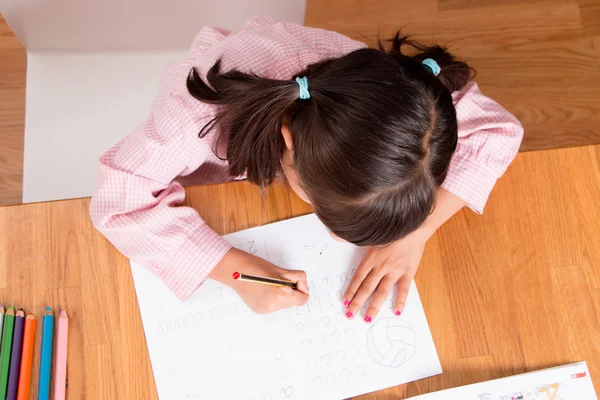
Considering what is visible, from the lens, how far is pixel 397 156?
560 mm

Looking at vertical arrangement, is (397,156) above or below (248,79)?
below

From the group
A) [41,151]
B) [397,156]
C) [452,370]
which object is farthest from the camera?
[41,151]

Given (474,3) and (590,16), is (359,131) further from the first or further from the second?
(590,16)

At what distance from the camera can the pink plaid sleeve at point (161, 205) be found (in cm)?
71

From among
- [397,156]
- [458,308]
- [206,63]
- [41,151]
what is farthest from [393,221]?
[41,151]

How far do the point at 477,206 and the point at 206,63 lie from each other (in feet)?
1.26

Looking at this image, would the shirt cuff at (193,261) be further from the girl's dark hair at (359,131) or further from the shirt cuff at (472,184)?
the shirt cuff at (472,184)

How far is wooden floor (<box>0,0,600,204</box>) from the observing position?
1.35m

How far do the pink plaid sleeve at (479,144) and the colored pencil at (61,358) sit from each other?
50 centimetres

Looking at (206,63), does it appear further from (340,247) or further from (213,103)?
(340,247)

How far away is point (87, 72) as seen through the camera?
105 cm

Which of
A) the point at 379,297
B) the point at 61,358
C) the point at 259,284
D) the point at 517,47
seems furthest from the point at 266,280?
the point at 517,47

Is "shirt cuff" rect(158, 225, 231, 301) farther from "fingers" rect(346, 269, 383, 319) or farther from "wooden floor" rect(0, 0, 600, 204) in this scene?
"wooden floor" rect(0, 0, 600, 204)

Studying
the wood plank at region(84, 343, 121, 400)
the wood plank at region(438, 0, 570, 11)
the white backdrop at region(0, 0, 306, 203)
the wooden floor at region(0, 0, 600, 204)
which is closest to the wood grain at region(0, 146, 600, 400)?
the wood plank at region(84, 343, 121, 400)
